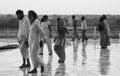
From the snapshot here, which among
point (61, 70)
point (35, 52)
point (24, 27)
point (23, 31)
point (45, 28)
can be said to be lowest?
point (61, 70)

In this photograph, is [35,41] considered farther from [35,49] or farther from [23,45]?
[23,45]

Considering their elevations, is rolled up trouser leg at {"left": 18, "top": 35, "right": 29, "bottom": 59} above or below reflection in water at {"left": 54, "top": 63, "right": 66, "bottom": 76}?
above

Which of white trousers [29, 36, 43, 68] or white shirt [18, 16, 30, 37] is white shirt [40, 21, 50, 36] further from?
white trousers [29, 36, 43, 68]

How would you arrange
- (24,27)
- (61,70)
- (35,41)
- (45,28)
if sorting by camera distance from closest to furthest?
(35,41), (61,70), (24,27), (45,28)

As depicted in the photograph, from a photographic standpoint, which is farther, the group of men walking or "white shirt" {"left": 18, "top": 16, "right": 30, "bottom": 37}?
"white shirt" {"left": 18, "top": 16, "right": 30, "bottom": 37}

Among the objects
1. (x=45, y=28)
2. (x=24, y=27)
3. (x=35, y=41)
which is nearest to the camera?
(x=35, y=41)

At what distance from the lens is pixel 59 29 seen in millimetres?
12859

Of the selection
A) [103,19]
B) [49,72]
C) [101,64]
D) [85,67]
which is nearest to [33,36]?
[49,72]

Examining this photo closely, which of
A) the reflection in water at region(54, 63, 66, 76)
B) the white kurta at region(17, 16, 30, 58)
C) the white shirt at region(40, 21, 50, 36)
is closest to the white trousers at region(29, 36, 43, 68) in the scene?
the reflection in water at region(54, 63, 66, 76)

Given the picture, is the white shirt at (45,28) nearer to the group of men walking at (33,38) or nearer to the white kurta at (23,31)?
the group of men walking at (33,38)

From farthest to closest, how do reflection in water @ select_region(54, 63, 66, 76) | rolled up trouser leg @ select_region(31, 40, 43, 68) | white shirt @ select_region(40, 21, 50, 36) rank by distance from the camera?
1. white shirt @ select_region(40, 21, 50, 36)
2. rolled up trouser leg @ select_region(31, 40, 43, 68)
3. reflection in water @ select_region(54, 63, 66, 76)

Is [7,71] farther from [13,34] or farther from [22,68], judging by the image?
[13,34]

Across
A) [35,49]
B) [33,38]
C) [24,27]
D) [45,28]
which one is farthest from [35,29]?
[45,28]

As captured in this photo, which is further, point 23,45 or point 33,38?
point 23,45
